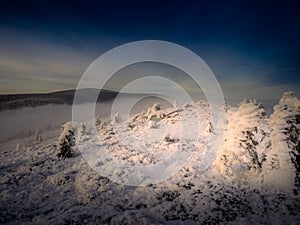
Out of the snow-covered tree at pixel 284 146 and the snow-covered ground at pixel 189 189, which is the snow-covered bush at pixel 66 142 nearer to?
the snow-covered ground at pixel 189 189

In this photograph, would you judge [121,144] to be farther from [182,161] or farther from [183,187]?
[183,187]

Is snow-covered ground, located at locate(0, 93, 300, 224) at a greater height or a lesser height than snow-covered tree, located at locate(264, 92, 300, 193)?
lesser

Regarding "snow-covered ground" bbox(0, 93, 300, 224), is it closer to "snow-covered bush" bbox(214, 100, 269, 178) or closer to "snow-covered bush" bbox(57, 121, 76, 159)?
"snow-covered bush" bbox(214, 100, 269, 178)

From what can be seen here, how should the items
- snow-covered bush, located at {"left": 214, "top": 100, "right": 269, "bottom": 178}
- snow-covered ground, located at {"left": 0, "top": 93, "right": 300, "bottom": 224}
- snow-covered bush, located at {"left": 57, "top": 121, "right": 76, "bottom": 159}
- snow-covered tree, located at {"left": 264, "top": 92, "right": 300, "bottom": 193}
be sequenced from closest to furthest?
snow-covered ground, located at {"left": 0, "top": 93, "right": 300, "bottom": 224} → snow-covered tree, located at {"left": 264, "top": 92, "right": 300, "bottom": 193} → snow-covered bush, located at {"left": 214, "top": 100, "right": 269, "bottom": 178} → snow-covered bush, located at {"left": 57, "top": 121, "right": 76, "bottom": 159}

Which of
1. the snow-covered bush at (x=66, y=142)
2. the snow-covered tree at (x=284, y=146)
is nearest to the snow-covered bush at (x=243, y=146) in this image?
the snow-covered tree at (x=284, y=146)

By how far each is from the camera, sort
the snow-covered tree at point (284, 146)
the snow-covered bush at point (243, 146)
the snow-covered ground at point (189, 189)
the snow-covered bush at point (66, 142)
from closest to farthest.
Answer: the snow-covered ground at point (189, 189) < the snow-covered tree at point (284, 146) < the snow-covered bush at point (243, 146) < the snow-covered bush at point (66, 142)

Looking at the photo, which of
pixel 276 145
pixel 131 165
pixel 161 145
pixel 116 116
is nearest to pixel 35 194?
pixel 131 165

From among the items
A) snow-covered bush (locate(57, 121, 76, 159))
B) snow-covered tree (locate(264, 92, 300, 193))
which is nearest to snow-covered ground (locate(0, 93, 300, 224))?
snow-covered tree (locate(264, 92, 300, 193))

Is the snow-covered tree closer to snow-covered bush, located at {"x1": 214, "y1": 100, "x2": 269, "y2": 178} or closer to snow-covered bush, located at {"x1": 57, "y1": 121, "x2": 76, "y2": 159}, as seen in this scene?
snow-covered bush, located at {"x1": 214, "y1": 100, "x2": 269, "y2": 178}

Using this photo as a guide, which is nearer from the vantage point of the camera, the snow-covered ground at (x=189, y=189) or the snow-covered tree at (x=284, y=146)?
Answer: the snow-covered ground at (x=189, y=189)

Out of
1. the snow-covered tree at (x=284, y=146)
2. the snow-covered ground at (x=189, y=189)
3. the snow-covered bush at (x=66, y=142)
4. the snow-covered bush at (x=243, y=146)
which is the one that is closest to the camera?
the snow-covered ground at (x=189, y=189)

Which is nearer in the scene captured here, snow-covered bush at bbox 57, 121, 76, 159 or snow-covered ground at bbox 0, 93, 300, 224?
snow-covered ground at bbox 0, 93, 300, 224

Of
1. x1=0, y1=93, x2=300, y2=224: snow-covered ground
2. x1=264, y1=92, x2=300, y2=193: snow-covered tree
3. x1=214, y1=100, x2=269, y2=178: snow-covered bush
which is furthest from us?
x1=214, y1=100, x2=269, y2=178: snow-covered bush

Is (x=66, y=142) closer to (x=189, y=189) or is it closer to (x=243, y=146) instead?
(x=189, y=189)
